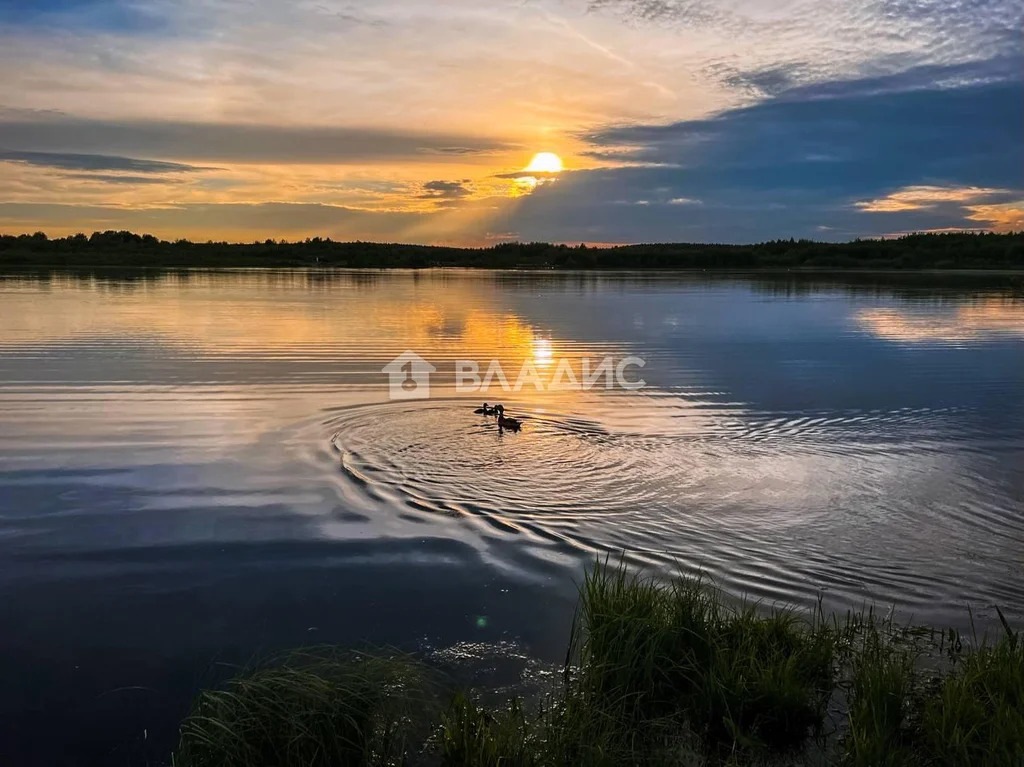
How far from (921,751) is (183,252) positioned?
371 feet

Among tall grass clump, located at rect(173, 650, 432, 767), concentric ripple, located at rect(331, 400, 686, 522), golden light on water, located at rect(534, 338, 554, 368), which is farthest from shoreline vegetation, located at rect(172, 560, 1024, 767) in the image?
golden light on water, located at rect(534, 338, 554, 368)

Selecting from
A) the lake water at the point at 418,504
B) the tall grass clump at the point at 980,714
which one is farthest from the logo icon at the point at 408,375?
the tall grass clump at the point at 980,714

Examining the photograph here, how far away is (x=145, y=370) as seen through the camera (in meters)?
17.1

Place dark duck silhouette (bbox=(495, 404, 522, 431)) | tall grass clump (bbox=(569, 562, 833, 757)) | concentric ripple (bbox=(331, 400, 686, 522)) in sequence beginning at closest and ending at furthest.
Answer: tall grass clump (bbox=(569, 562, 833, 757)), concentric ripple (bbox=(331, 400, 686, 522)), dark duck silhouette (bbox=(495, 404, 522, 431))

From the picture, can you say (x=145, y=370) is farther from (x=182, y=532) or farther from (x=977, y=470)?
(x=977, y=470)

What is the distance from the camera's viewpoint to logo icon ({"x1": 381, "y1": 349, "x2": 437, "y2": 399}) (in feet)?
48.4

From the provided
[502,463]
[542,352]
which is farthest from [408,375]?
→ [502,463]

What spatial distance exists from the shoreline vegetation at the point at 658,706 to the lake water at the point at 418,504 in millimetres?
607

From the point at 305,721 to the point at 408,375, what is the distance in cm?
1267

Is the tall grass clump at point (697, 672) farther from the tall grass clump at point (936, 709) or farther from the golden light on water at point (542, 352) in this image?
the golden light on water at point (542, 352)

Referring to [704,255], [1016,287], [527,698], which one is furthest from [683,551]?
[704,255]

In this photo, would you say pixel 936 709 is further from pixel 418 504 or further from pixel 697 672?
pixel 418 504

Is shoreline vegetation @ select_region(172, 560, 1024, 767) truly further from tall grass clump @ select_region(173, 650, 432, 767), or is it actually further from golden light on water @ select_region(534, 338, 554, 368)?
golden light on water @ select_region(534, 338, 554, 368)

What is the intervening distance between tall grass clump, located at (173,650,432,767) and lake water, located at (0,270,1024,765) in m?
0.53
